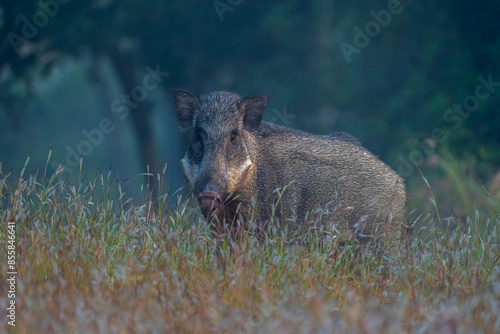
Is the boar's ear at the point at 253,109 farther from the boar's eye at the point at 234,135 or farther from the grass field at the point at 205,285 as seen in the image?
the grass field at the point at 205,285

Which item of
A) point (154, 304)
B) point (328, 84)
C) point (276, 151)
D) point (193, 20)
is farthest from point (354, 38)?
point (154, 304)

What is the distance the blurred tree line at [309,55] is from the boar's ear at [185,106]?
21.5ft

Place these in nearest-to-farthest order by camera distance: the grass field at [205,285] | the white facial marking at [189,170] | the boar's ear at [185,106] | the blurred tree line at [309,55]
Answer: the grass field at [205,285] → the white facial marking at [189,170] → the boar's ear at [185,106] → the blurred tree line at [309,55]

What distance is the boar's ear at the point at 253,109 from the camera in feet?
19.4

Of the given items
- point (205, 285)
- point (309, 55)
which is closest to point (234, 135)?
point (205, 285)

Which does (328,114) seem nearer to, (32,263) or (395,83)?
(395,83)

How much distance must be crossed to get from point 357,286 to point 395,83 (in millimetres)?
10019

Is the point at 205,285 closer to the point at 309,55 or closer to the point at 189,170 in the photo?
the point at 189,170

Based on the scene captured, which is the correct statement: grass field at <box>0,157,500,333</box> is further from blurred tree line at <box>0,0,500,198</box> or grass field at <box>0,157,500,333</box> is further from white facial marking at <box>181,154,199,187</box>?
blurred tree line at <box>0,0,500,198</box>

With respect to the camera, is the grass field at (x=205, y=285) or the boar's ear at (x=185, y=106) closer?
the grass field at (x=205, y=285)

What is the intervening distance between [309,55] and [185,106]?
8130mm

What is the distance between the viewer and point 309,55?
13.8 metres

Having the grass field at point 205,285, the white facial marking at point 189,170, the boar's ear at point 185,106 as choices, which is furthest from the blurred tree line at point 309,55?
the grass field at point 205,285

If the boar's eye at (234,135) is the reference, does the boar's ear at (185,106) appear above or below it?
above
